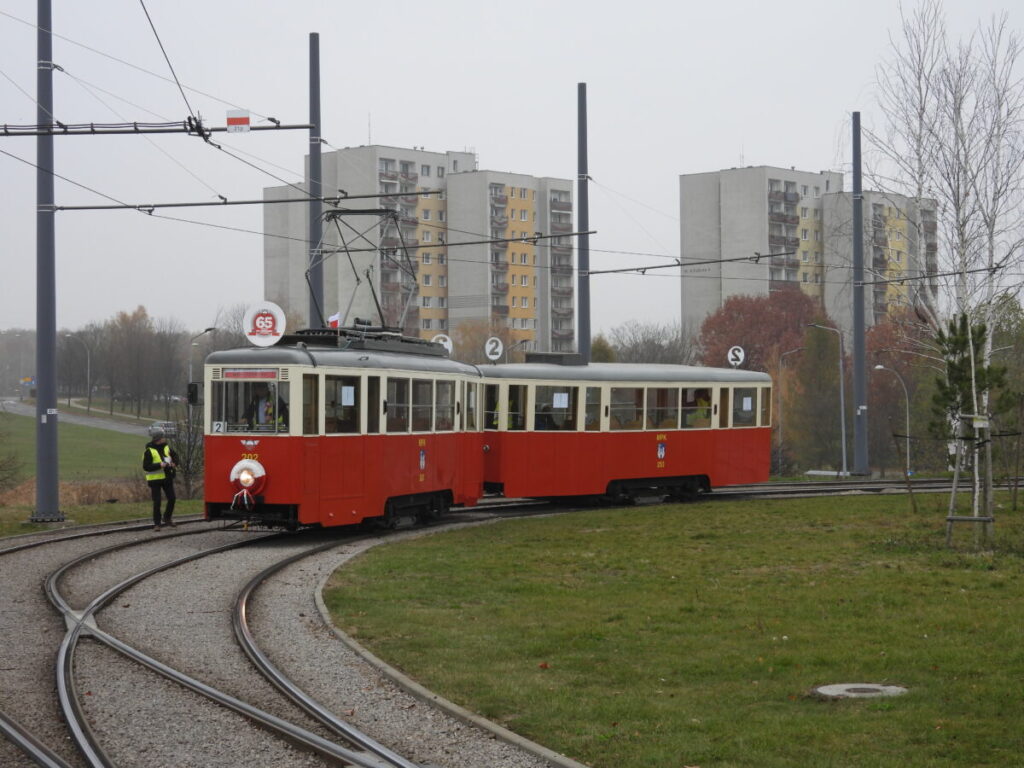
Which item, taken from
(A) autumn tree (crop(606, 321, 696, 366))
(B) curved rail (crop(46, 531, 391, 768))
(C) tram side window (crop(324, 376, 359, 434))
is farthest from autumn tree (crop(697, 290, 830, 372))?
(B) curved rail (crop(46, 531, 391, 768))

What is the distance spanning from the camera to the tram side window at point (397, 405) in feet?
63.6

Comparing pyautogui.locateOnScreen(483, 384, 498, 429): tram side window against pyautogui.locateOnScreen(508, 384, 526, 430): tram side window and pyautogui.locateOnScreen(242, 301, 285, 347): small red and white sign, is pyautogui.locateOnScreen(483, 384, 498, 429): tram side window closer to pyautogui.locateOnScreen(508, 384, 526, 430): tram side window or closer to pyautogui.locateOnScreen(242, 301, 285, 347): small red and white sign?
pyautogui.locateOnScreen(508, 384, 526, 430): tram side window

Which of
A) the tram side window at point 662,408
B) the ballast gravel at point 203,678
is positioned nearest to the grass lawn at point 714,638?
the ballast gravel at point 203,678

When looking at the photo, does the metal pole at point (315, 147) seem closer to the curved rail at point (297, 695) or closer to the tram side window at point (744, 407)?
the tram side window at point (744, 407)

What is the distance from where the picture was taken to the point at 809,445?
67.0 metres

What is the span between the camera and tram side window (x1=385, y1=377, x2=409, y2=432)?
1938cm

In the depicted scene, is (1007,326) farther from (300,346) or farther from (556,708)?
(556,708)

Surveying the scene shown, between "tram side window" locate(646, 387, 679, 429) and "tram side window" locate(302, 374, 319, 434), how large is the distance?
9264 millimetres

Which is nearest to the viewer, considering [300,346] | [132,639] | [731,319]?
[132,639]

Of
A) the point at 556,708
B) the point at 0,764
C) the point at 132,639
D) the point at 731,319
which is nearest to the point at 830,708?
the point at 556,708

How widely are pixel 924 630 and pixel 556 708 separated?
13.4ft

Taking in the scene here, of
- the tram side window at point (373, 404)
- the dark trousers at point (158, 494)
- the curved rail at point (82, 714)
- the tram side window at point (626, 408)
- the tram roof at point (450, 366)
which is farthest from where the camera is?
the tram side window at point (626, 408)

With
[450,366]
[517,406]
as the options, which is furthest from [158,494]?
[517,406]

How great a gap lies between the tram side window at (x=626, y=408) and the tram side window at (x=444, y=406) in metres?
4.23
